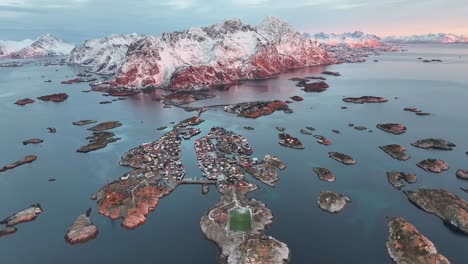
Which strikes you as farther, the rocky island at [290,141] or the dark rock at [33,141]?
the dark rock at [33,141]

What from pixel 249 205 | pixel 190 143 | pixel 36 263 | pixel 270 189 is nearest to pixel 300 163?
pixel 270 189

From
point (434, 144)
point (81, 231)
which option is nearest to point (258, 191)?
point (81, 231)

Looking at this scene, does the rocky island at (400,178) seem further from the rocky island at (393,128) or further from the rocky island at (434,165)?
the rocky island at (393,128)

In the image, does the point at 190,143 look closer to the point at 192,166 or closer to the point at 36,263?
the point at 192,166

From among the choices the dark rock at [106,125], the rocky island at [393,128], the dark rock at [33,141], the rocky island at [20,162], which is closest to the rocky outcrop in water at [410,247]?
the rocky island at [393,128]

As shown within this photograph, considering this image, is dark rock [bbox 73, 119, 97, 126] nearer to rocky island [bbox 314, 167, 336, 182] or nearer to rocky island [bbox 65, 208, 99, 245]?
rocky island [bbox 65, 208, 99, 245]

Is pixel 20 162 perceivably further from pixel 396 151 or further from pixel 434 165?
pixel 434 165
